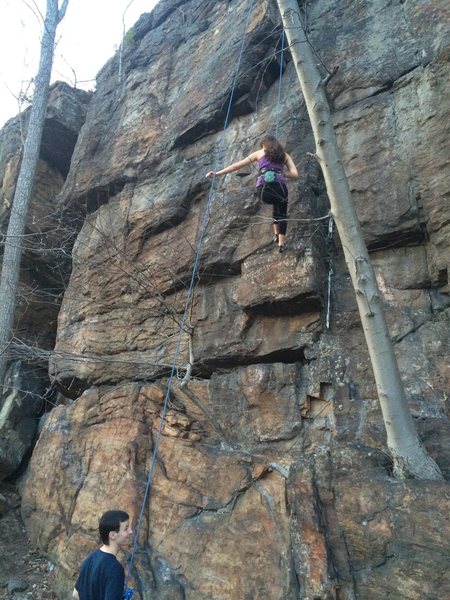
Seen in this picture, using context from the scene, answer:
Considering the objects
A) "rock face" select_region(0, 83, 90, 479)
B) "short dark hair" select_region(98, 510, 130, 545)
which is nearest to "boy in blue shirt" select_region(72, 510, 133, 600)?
"short dark hair" select_region(98, 510, 130, 545)

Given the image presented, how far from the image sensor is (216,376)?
20.2ft

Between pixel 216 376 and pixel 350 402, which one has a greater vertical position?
pixel 216 376

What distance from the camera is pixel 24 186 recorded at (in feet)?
32.6

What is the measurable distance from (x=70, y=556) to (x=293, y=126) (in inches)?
253

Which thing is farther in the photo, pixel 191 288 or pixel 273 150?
→ pixel 191 288

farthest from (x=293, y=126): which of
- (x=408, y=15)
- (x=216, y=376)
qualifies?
(x=216, y=376)

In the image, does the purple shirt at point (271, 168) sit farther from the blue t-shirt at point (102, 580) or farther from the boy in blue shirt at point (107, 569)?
A: the blue t-shirt at point (102, 580)

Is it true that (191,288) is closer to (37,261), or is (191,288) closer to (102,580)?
(102,580)

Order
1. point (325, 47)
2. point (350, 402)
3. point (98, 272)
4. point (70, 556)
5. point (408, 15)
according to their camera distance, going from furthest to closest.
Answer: point (98, 272), point (325, 47), point (408, 15), point (70, 556), point (350, 402)

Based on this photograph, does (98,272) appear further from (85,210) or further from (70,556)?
(70,556)

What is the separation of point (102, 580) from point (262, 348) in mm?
3123

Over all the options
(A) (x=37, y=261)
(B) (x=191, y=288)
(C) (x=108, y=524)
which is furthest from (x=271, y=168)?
(A) (x=37, y=261)

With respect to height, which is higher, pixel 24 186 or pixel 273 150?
pixel 24 186

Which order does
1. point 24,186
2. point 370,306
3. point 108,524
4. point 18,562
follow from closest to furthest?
point 108,524 < point 370,306 < point 18,562 < point 24,186
